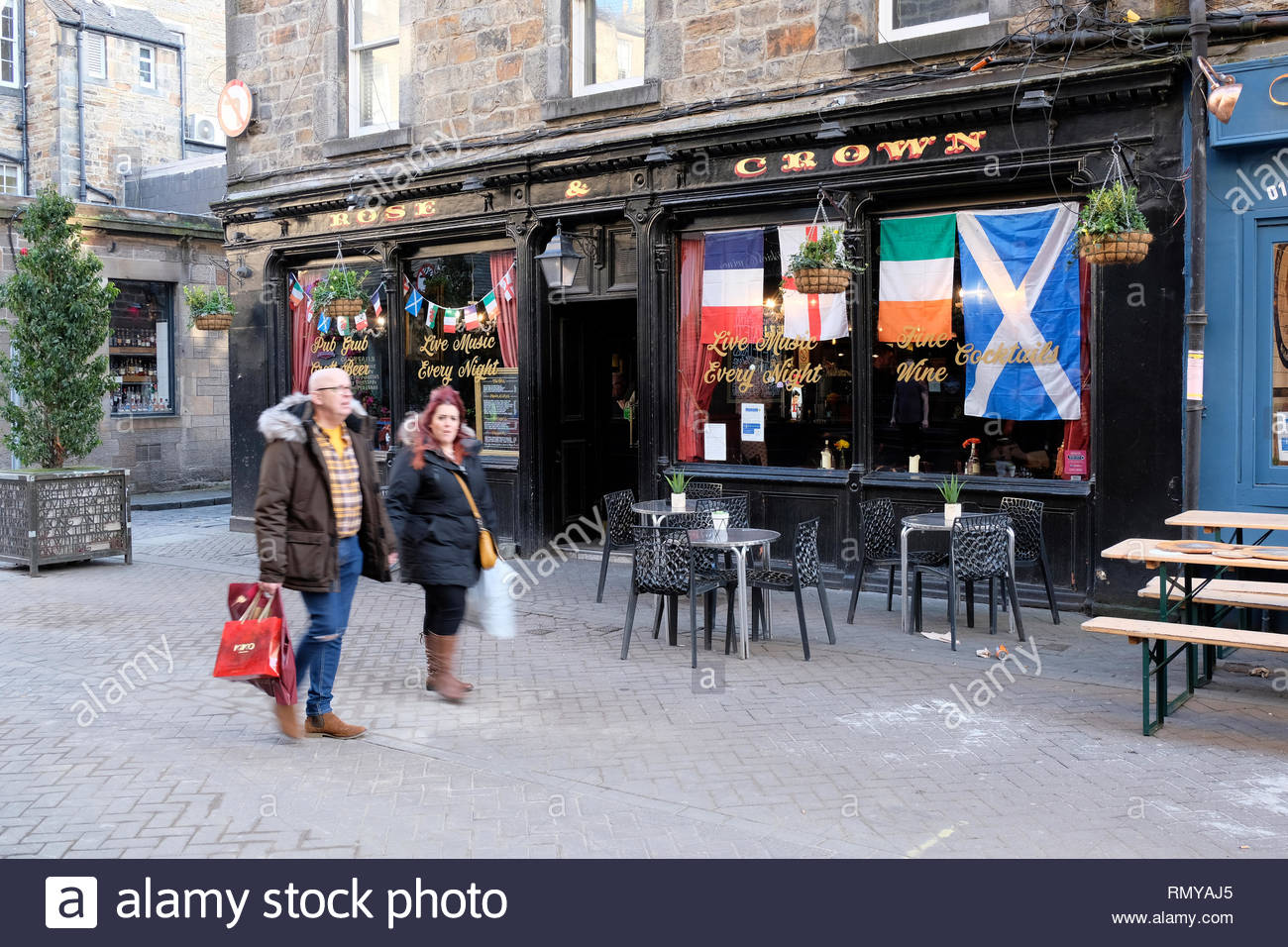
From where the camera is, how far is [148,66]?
1067 inches

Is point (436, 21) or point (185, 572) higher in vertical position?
point (436, 21)

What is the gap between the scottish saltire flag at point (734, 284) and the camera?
1119cm

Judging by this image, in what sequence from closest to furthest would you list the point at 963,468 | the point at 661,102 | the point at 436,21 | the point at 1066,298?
the point at 1066,298 < the point at 963,468 < the point at 661,102 < the point at 436,21

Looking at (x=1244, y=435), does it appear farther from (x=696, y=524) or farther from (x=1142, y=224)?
(x=696, y=524)

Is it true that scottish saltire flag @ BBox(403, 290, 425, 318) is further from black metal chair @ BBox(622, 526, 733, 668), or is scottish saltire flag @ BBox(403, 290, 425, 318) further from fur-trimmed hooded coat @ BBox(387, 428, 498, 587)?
fur-trimmed hooded coat @ BBox(387, 428, 498, 587)

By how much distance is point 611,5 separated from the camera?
12.3m

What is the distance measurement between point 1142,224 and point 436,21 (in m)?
8.61

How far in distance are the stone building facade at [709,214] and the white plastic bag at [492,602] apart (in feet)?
15.4

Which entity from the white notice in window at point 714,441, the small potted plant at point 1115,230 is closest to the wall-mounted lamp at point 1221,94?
the small potted plant at point 1115,230

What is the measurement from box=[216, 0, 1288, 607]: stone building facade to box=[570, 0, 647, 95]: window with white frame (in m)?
0.03

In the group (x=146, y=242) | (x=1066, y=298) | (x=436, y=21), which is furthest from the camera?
(x=146, y=242)

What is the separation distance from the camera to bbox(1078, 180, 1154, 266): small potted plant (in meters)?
8.13
